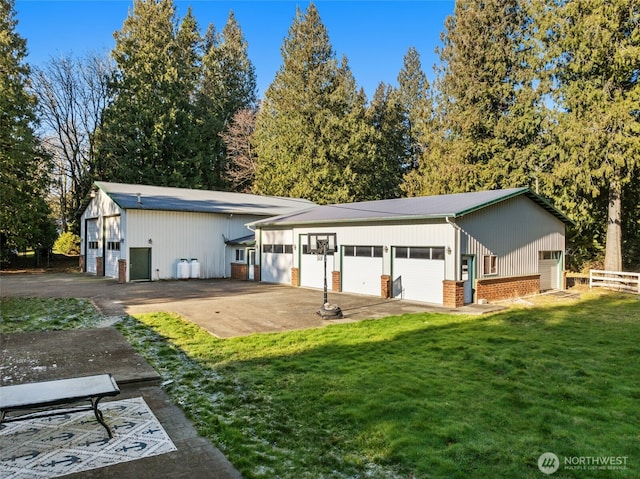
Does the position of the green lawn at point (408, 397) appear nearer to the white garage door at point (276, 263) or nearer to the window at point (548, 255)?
the window at point (548, 255)

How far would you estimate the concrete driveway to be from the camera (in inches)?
440

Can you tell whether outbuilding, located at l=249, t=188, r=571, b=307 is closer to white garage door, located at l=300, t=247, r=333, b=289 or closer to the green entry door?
white garage door, located at l=300, t=247, r=333, b=289

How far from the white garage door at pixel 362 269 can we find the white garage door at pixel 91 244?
1585 cm

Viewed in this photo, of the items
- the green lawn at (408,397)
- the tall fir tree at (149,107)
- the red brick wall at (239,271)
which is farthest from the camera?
the tall fir tree at (149,107)

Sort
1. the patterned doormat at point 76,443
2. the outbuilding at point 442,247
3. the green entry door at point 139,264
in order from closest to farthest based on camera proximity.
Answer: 1. the patterned doormat at point 76,443
2. the outbuilding at point 442,247
3. the green entry door at point 139,264

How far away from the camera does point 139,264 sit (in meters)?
21.8

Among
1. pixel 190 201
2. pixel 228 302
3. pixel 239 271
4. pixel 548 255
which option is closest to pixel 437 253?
pixel 548 255

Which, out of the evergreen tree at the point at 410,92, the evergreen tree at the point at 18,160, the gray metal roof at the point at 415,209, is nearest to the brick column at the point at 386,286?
the gray metal roof at the point at 415,209

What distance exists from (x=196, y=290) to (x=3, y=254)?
62.1 feet

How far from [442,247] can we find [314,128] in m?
23.6

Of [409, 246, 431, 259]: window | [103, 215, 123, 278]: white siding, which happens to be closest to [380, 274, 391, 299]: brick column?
[409, 246, 431, 259]: window

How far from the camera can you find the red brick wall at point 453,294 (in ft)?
45.0

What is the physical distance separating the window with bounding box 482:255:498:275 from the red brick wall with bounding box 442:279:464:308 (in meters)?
1.53

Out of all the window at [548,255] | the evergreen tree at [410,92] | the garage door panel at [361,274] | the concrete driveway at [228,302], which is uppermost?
the evergreen tree at [410,92]
